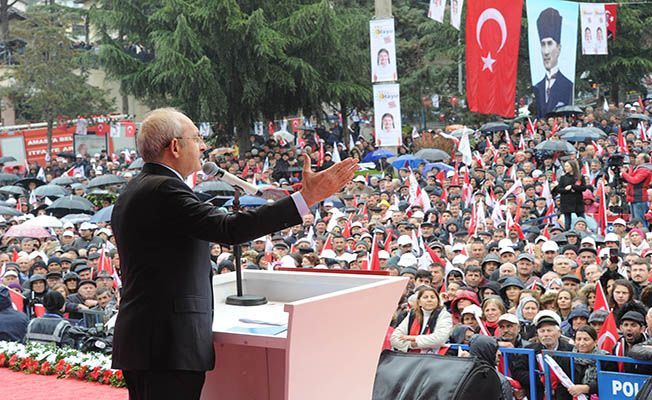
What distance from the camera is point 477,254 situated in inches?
454

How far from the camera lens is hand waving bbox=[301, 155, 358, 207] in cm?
291

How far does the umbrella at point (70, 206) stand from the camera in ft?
64.3

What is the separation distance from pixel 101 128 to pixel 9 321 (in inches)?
1299

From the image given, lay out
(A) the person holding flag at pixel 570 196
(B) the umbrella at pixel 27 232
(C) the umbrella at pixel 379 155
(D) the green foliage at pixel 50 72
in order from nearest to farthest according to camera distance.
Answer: (A) the person holding flag at pixel 570 196
(B) the umbrella at pixel 27 232
(C) the umbrella at pixel 379 155
(D) the green foliage at pixel 50 72

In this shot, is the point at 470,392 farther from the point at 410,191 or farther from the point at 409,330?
the point at 410,191

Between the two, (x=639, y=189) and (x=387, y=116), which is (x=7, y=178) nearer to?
(x=387, y=116)

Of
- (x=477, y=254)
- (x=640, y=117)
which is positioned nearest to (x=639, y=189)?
(x=477, y=254)

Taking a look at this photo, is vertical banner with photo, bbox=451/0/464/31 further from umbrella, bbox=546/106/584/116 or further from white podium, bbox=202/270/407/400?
white podium, bbox=202/270/407/400

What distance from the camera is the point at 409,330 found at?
7742 mm

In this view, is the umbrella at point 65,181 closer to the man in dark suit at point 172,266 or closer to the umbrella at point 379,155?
the umbrella at point 379,155

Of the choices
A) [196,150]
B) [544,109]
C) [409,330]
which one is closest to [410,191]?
[544,109]

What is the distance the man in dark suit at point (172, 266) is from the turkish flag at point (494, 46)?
59.2 ft

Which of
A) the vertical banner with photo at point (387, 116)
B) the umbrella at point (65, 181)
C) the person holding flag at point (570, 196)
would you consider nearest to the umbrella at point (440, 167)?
the vertical banner with photo at point (387, 116)

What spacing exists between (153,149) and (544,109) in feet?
64.4
